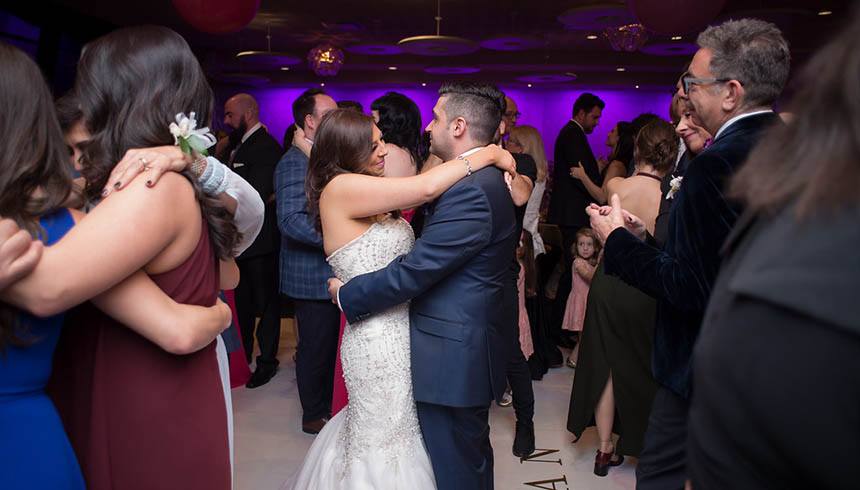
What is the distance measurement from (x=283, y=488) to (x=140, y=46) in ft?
6.51

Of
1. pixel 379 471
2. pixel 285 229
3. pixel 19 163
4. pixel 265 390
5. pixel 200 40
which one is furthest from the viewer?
pixel 200 40

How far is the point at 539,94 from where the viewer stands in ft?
44.6

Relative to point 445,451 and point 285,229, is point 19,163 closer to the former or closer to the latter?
point 445,451

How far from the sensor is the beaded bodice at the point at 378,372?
7.04ft

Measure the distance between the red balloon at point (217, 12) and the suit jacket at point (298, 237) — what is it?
4.31 feet

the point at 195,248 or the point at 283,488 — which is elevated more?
the point at 195,248

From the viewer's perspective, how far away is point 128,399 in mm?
1307

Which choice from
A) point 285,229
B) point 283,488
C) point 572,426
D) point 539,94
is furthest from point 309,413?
point 539,94

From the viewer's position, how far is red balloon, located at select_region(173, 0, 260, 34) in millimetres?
4020

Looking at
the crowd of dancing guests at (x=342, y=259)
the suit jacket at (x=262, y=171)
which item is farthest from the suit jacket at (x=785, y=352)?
the suit jacket at (x=262, y=171)

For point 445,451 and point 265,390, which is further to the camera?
point 265,390

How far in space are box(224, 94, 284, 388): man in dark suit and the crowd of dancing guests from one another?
70.6 inches

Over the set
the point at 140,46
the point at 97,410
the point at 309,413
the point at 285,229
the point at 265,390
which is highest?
the point at 140,46

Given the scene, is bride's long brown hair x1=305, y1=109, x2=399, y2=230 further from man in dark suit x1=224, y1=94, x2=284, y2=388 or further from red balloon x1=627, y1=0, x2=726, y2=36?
red balloon x1=627, y1=0, x2=726, y2=36
